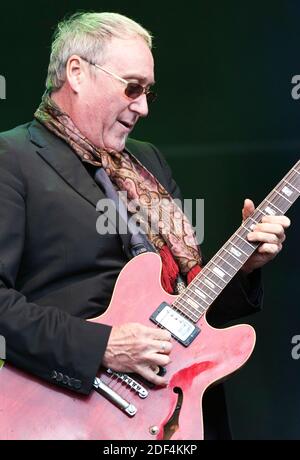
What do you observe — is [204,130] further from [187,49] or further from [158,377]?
[158,377]

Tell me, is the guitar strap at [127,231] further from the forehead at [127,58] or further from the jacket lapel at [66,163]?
the forehead at [127,58]

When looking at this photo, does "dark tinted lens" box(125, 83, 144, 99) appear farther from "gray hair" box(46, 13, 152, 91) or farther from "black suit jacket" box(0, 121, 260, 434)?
"black suit jacket" box(0, 121, 260, 434)

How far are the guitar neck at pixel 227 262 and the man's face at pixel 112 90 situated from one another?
1.37 ft

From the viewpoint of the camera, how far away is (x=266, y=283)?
294cm

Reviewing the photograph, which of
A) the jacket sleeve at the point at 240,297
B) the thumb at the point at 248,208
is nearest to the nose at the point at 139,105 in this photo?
the thumb at the point at 248,208

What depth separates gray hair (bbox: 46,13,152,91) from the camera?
215cm

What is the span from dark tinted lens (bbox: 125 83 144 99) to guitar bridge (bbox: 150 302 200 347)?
0.57 meters

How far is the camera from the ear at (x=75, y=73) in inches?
84.9

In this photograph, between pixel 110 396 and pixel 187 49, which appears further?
pixel 187 49

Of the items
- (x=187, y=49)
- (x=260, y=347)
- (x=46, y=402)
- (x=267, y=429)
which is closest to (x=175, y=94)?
(x=187, y=49)

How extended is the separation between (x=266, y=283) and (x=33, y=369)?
1.33 meters

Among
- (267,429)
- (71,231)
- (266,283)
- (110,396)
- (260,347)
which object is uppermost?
(71,231)

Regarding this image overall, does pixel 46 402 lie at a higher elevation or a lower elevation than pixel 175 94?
lower

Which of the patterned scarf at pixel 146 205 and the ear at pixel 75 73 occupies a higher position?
the ear at pixel 75 73
